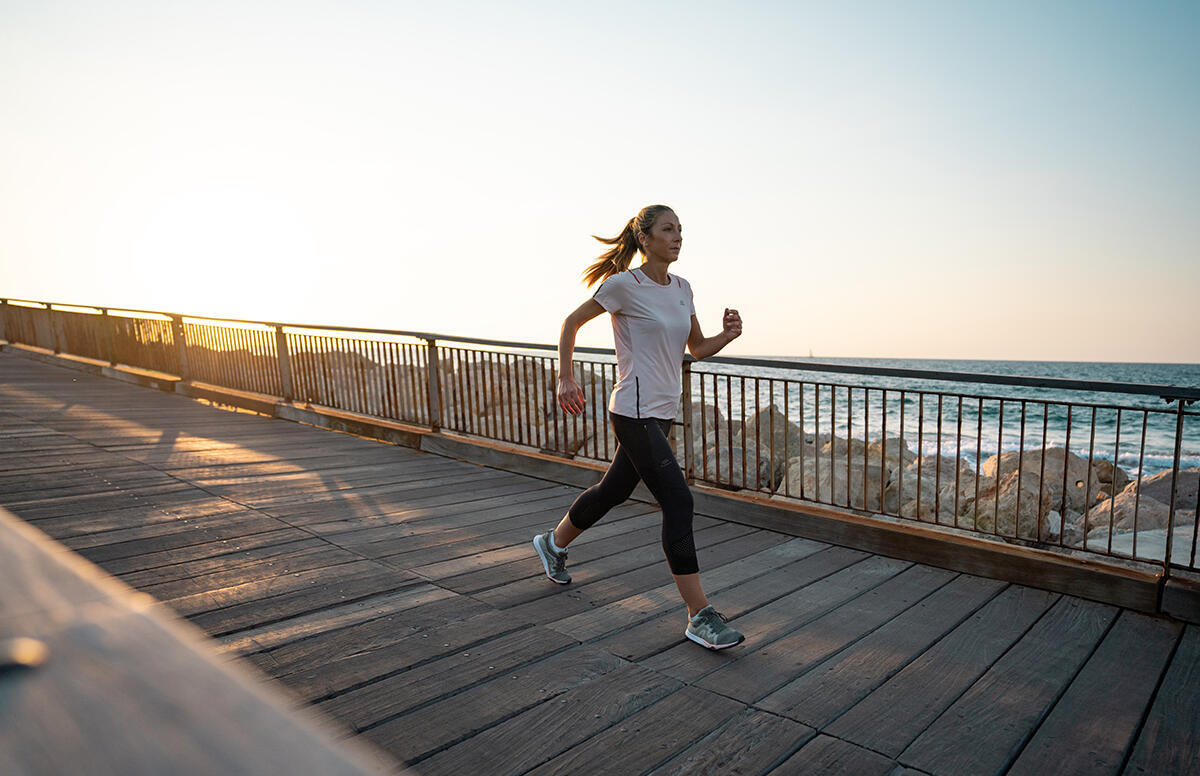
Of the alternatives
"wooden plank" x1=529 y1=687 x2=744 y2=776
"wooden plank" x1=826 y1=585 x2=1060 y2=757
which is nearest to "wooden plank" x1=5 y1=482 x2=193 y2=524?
"wooden plank" x1=529 y1=687 x2=744 y2=776

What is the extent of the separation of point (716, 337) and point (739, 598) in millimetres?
1355

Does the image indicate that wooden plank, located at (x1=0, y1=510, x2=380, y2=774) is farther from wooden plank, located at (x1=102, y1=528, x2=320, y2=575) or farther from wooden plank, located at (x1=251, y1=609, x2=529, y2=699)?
wooden plank, located at (x1=102, y1=528, x2=320, y2=575)

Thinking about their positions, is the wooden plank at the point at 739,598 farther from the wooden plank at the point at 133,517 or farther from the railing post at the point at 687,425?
the wooden plank at the point at 133,517

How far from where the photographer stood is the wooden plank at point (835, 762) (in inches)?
100

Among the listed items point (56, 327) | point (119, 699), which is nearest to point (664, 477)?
point (119, 699)

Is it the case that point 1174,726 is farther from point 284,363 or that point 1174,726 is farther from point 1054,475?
point 1054,475

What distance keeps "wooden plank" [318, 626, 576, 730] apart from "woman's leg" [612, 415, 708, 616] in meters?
0.58

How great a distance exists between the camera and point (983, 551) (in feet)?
13.9

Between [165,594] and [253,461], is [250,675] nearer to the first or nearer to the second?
[165,594]

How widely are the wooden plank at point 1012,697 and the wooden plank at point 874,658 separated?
0.30 metres

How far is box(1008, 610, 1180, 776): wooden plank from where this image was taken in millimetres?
2613

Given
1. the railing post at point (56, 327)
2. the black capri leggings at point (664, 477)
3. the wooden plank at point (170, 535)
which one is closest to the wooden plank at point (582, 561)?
the black capri leggings at point (664, 477)

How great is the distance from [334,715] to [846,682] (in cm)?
197

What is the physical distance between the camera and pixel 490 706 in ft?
9.60
